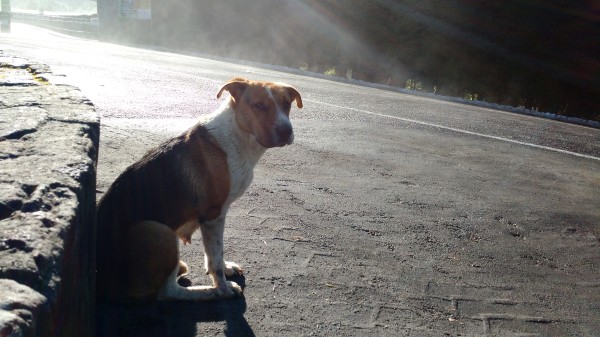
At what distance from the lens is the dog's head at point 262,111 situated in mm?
4410

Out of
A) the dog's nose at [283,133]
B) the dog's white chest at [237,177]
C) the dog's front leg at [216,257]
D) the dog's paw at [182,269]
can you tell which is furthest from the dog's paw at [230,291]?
the dog's nose at [283,133]

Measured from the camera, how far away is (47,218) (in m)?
2.15

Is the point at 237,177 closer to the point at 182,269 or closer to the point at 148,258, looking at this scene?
the point at 182,269

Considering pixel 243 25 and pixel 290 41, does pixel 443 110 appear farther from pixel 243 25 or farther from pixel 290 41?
pixel 243 25

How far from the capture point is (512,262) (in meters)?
4.74

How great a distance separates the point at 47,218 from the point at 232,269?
2.08 metres

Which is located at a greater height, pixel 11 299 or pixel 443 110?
pixel 11 299

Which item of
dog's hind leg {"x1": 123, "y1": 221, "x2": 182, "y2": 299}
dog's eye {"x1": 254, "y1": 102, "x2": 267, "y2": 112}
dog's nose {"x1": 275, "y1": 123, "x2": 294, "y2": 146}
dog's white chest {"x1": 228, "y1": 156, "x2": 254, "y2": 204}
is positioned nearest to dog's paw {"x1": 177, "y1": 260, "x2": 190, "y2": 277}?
dog's hind leg {"x1": 123, "y1": 221, "x2": 182, "y2": 299}

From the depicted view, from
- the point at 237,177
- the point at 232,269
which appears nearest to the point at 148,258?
the point at 232,269

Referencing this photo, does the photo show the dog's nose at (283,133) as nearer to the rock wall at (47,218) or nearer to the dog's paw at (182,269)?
the dog's paw at (182,269)

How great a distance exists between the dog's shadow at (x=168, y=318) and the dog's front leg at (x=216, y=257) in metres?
0.11

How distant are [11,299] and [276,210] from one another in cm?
385

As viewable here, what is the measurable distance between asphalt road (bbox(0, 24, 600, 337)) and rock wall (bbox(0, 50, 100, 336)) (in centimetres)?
96

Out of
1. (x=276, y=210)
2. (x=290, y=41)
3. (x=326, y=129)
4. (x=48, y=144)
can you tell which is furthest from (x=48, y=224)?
(x=290, y=41)
